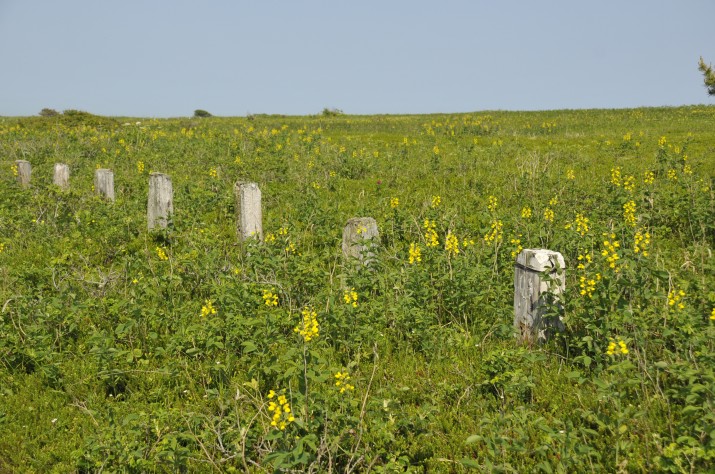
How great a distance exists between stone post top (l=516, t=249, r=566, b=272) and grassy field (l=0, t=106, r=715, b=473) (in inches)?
12.1

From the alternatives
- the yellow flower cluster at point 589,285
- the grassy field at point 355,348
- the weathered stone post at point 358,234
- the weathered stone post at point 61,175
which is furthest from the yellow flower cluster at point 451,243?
the weathered stone post at point 61,175

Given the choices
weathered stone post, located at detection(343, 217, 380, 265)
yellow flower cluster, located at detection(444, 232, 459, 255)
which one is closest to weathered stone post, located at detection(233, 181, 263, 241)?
weathered stone post, located at detection(343, 217, 380, 265)

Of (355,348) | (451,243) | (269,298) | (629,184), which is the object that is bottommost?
(355,348)

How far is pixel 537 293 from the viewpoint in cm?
504

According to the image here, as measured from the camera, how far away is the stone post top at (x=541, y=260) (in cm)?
489

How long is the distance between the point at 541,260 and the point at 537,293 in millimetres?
324

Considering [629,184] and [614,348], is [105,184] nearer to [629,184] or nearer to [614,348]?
[629,184]

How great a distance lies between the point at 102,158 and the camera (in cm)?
1739

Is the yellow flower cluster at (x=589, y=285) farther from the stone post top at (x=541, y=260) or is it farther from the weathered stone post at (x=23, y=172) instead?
the weathered stone post at (x=23, y=172)

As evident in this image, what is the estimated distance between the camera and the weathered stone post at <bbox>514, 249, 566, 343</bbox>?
489cm

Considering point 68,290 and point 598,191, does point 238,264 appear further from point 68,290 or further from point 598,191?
point 598,191

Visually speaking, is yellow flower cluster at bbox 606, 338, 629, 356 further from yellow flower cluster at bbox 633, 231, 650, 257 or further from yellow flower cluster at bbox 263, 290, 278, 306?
yellow flower cluster at bbox 263, 290, 278, 306

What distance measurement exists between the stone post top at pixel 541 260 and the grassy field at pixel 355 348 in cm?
31

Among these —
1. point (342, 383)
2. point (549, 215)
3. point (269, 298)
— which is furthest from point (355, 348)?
point (549, 215)
